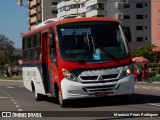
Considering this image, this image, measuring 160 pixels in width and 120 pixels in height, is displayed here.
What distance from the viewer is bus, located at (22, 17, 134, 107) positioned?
57.8 feet

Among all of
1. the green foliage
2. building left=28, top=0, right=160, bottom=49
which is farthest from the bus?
building left=28, top=0, right=160, bottom=49

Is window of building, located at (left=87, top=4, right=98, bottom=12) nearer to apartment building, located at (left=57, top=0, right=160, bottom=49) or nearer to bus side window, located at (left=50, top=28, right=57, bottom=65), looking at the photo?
apartment building, located at (left=57, top=0, right=160, bottom=49)

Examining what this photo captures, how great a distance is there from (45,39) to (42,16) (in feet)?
389

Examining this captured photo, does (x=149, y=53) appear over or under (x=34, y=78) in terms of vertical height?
under

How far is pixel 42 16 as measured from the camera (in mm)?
138875

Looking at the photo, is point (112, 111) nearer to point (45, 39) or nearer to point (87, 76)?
point (87, 76)

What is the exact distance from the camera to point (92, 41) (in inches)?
722

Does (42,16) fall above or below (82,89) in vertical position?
above

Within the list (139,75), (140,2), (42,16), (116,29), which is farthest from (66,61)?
(42,16)

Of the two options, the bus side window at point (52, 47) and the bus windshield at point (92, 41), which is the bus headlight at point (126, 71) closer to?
the bus windshield at point (92, 41)

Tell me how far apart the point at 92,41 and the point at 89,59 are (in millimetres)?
801

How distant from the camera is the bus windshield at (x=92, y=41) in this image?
1798 centimetres

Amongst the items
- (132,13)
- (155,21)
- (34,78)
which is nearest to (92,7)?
(132,13)

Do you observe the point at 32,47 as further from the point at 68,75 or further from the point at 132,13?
the point at 132,13
